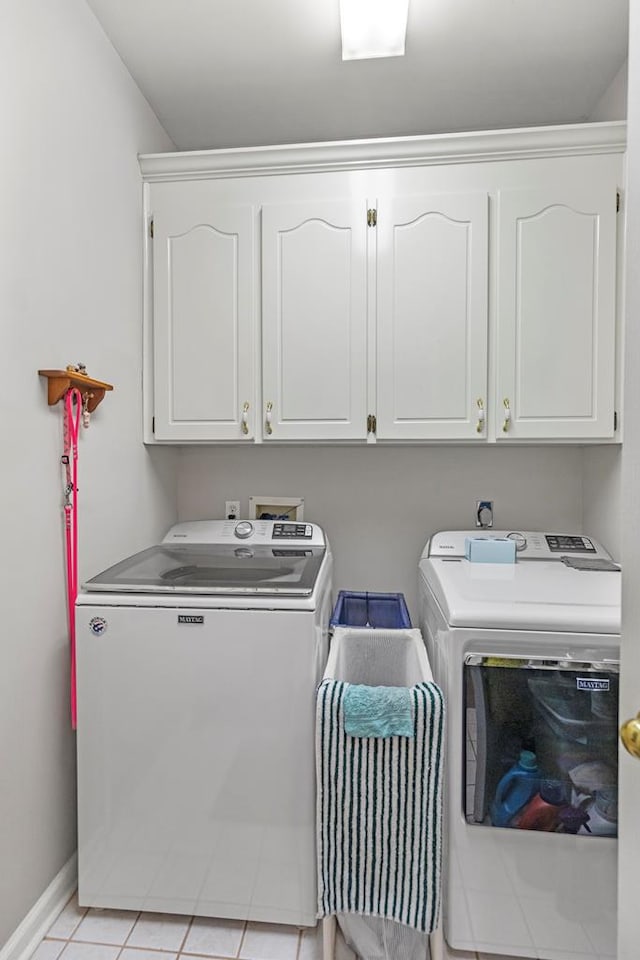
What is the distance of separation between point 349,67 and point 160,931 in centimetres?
284

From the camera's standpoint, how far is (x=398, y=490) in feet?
7.68

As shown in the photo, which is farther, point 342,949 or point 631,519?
point 342,949

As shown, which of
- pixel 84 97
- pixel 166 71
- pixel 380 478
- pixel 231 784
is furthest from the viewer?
pixel 380 478

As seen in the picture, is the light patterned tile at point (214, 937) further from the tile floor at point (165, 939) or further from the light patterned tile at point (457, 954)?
the light patterned tile at point (457, 954)

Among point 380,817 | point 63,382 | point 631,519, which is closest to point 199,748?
point 380,817

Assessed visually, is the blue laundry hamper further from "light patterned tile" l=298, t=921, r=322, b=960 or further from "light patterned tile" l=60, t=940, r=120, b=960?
"light patterned tile" l=60, t=940, r=120, b=960

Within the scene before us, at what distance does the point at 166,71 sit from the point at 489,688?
2356 millimetres

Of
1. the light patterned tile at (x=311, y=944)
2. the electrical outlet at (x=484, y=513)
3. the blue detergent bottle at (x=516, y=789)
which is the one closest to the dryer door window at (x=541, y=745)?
the blue detergent bottle at (x=516, y=789)

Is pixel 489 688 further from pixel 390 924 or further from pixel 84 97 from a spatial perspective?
pixel 84 97

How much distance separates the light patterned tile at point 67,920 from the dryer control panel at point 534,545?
5.16 feet

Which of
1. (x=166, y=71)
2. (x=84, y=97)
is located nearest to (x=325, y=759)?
(x=84, y=97)

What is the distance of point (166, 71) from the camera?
1.93 m

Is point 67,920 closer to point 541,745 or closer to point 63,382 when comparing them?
point 541,745

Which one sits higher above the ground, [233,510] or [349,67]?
[349,67]
